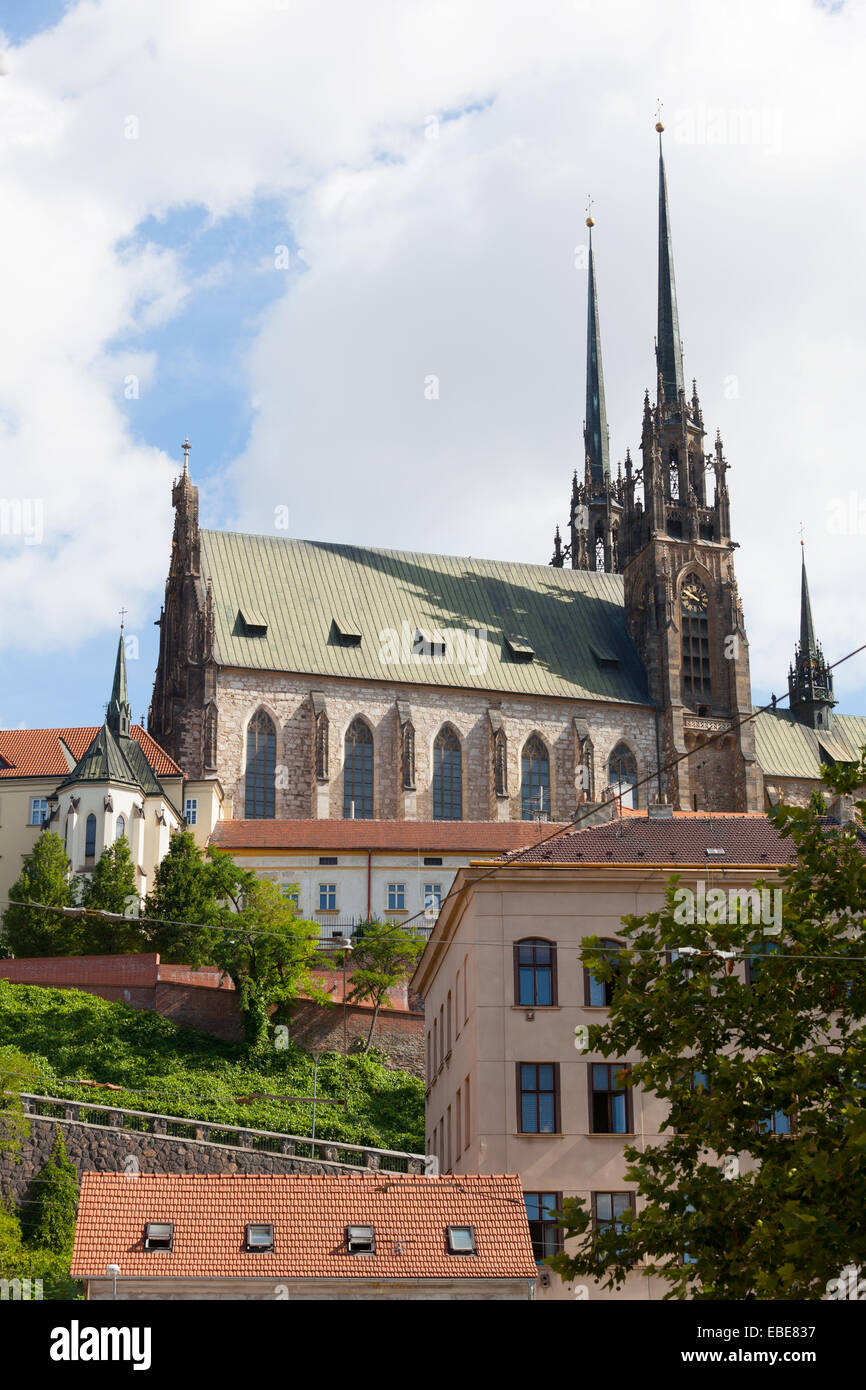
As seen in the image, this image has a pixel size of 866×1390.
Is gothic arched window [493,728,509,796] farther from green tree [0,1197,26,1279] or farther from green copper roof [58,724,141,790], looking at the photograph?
green tree [0,1197,26,1279]

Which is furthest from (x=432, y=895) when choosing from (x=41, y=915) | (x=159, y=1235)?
(x=159, y=1235)

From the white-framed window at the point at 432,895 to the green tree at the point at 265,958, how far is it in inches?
344

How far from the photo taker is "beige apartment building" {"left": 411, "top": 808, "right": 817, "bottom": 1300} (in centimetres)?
3053

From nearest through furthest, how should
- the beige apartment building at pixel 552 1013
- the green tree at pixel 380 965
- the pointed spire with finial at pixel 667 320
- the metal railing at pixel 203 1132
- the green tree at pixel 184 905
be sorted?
the beige apartment building at pixel 552 1013, the metal railing at pixel 203 1132, the green tree at pixel 380 965, the green tree at pixel 184 905, the pointed spire with finial at pixel 667 320

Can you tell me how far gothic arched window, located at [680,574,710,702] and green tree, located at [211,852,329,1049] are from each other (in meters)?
33.1

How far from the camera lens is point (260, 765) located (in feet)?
251

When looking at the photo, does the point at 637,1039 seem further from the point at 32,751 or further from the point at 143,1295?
the point at 32,751

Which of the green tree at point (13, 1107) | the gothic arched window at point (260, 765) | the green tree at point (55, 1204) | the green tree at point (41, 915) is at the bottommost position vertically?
the green tree at point (55, 1204)

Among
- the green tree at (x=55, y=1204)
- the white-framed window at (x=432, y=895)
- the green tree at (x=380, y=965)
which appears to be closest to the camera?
the green tree at (x=55, y=1204)

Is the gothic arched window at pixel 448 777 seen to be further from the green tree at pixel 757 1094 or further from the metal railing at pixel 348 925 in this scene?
the green tree at pixel 757 1094

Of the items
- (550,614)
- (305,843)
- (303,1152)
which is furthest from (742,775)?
(303,1152)

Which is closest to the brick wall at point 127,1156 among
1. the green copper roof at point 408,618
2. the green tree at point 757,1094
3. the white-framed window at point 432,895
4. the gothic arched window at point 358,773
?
the green tree at point 757,1094

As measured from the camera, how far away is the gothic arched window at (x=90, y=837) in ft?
216

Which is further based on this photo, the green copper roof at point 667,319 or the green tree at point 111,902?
the green copper roof at point 667,319
